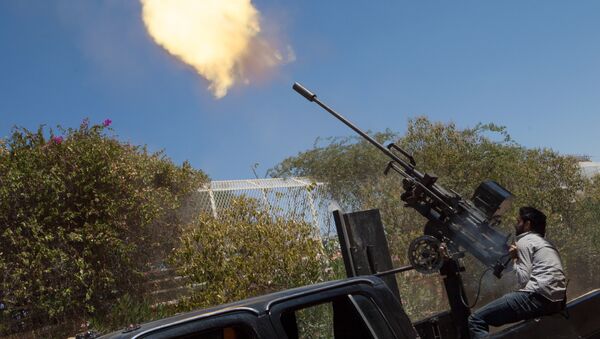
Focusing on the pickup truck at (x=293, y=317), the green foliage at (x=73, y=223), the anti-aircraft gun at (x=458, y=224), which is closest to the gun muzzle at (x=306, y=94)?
the anti-aircraft gun at (x=458, y=224)

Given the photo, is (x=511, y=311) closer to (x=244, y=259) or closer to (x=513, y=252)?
(x=513, y=252)

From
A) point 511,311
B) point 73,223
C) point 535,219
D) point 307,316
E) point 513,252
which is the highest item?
point 73,223

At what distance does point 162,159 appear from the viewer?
13914 millimetres

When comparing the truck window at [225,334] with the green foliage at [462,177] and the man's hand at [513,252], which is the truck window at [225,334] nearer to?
the man's hand at [513,252]

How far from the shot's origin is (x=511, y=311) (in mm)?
5145

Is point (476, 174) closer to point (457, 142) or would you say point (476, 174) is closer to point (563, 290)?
point (457, 142)

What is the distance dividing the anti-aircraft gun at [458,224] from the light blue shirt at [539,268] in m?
0.30

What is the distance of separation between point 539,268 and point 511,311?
0.40 metres

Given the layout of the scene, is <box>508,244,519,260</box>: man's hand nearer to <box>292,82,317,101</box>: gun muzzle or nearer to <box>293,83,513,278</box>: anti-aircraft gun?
<box>293,83,513,278</box>: anti-aircraft gun

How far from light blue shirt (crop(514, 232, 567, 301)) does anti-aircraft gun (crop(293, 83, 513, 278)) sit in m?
0.30

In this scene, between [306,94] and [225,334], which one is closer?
[225,334]

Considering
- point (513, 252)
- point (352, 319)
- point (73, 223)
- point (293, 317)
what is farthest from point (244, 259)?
point (352, 319)

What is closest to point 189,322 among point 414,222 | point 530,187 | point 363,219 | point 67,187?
point 363,219

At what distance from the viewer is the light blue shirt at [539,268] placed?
16.8ft
